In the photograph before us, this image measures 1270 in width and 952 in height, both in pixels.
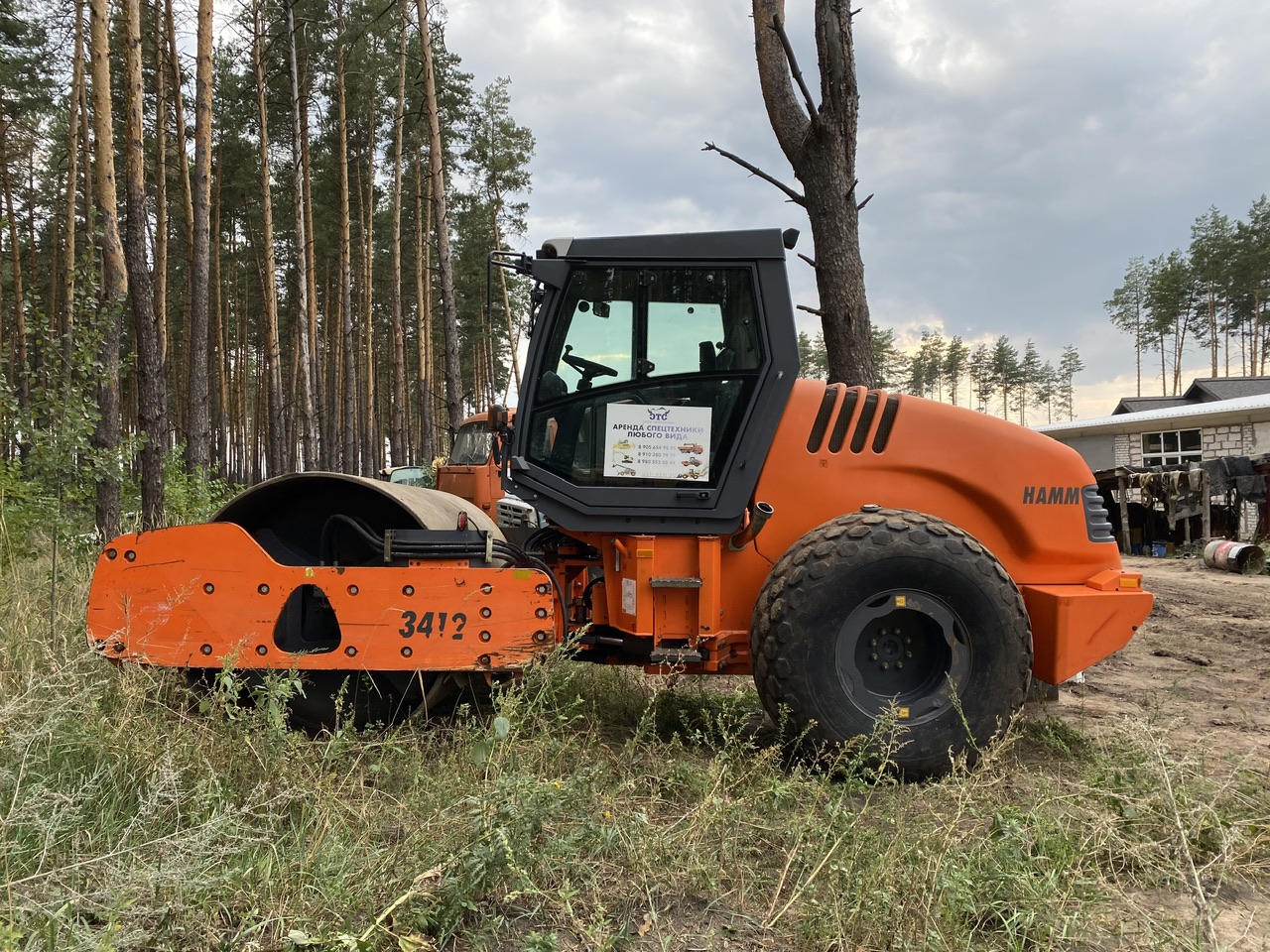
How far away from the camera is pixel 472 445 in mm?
12883

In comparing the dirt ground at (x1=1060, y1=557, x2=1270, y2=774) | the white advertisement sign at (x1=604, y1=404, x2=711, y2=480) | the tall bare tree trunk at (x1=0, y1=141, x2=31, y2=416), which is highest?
the tall bare tree trunk at (x1=0, y1=141, x2=31, y2=416)

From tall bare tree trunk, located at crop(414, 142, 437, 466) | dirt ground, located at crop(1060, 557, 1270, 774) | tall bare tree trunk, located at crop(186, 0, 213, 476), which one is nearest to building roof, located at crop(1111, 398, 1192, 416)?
dirt ground, located at crop(1060, 557, 1270, 774)

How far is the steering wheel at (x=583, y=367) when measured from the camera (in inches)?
153

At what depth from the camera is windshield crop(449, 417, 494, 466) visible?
1266 centimetres

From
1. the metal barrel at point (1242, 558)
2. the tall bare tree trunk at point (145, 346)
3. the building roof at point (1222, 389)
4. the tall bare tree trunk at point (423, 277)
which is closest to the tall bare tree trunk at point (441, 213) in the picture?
the tall bare tree trunk at point (145, 346)

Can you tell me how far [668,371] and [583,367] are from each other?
1.36 feet

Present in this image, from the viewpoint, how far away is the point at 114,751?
9.98 ft

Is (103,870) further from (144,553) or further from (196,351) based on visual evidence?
(196,351)

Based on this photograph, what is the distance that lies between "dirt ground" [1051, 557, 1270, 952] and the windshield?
891 cm

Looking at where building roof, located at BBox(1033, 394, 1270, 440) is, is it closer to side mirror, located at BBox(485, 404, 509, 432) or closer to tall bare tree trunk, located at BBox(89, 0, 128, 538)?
side mirror, located at BBox(485, 404, 509, 432)

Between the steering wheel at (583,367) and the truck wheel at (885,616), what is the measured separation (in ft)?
4.11

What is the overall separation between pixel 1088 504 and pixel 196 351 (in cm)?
1505

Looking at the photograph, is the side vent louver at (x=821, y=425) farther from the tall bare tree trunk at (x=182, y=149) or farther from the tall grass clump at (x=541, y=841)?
the tall bare tree trunk at (x=182, y=149)

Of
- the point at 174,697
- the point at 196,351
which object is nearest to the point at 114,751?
the point at 174,697
